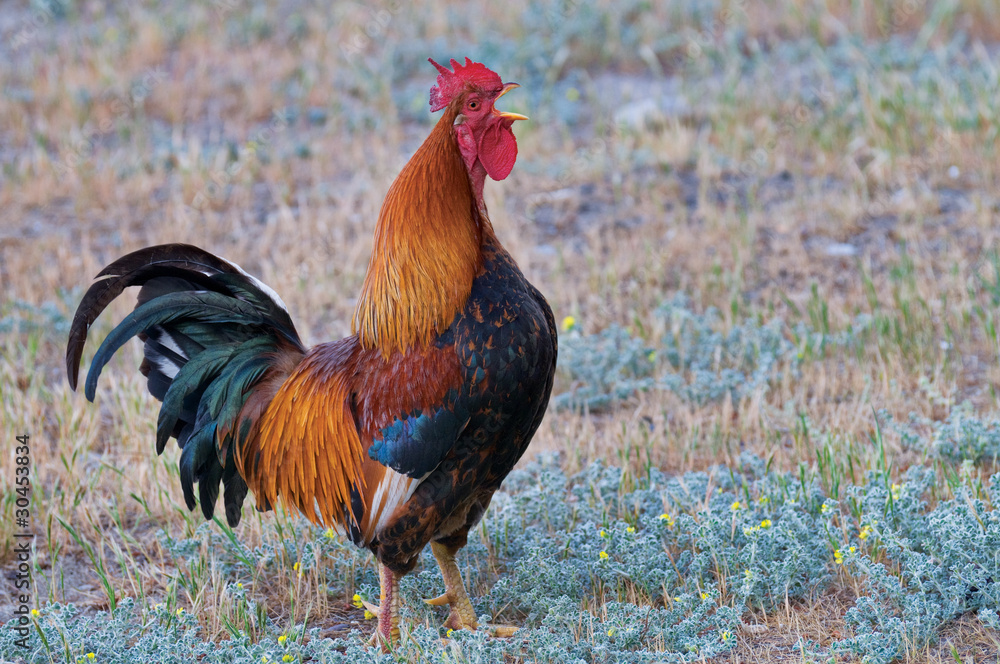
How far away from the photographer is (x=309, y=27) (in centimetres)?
1154

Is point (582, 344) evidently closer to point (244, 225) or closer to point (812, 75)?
point (244, 225)

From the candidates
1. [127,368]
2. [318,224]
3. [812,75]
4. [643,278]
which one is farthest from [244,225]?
[812,75]

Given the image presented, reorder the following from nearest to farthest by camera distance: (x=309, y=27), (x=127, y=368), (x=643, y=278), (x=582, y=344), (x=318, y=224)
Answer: (x=582, y=344) < (x=127, y=368) < (x=643, y=278) < (x=318, y=224) < (x=309, y=27)

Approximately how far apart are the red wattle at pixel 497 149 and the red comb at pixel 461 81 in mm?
146

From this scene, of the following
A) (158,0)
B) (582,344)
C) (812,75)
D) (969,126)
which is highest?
(158,0)

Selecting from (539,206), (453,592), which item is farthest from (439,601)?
(539,206)

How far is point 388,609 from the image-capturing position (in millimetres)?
3963

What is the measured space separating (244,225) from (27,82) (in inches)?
157

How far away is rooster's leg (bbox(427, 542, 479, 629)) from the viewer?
4.09 meters

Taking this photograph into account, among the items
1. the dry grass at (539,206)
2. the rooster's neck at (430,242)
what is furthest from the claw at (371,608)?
the rooster's neck at (430,242)

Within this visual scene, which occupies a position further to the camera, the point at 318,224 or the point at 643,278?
the point at 318,224

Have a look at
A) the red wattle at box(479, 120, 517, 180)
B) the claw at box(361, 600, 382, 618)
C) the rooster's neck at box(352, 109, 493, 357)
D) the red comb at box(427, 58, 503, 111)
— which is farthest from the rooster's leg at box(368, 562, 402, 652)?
the red comb at box(427, 58, 503, 111)

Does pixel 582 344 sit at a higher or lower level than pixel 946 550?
higher

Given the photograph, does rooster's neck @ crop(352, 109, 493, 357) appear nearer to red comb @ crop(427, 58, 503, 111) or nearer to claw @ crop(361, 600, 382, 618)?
red comb @ crop(427, 58, 503, 111)
